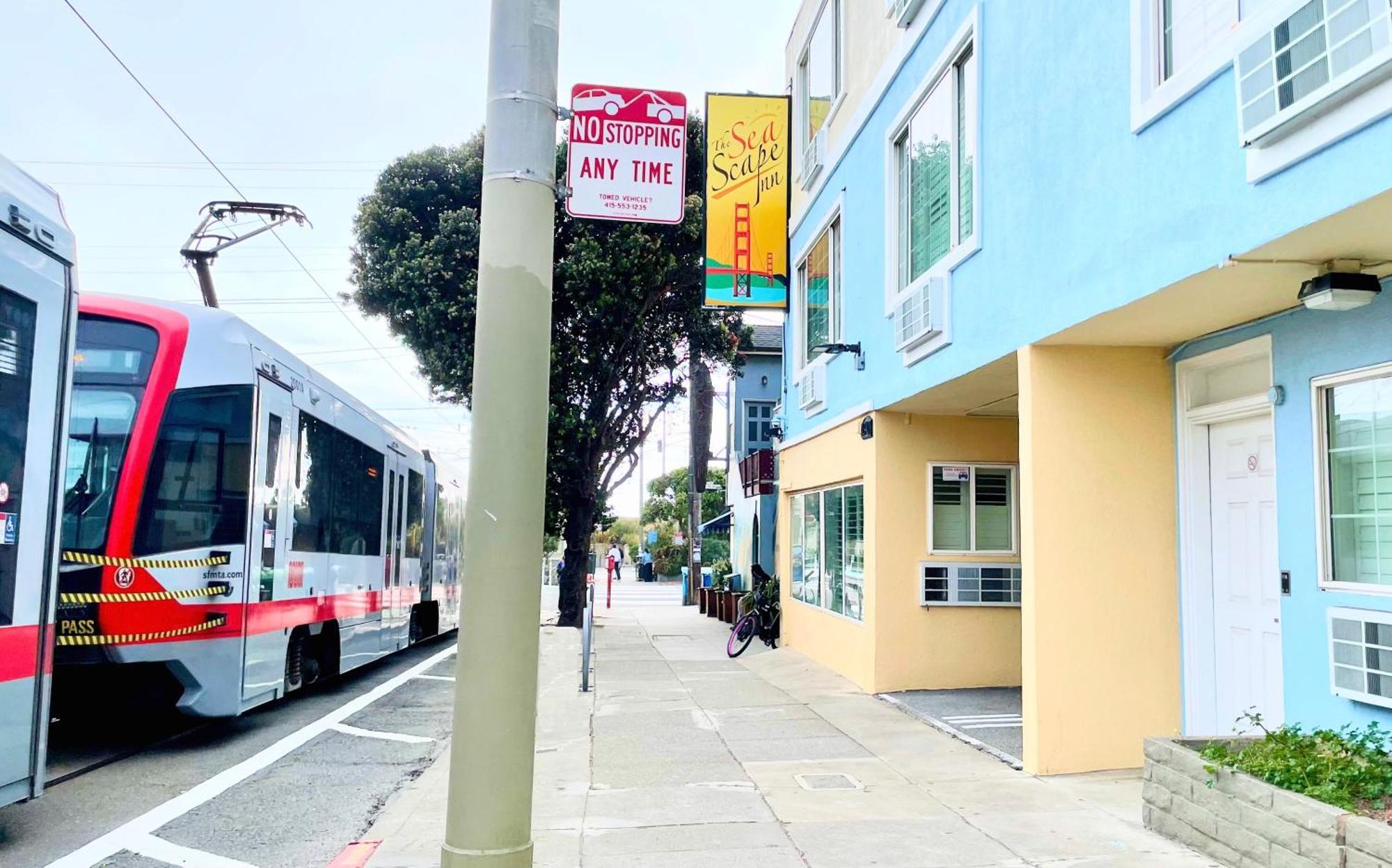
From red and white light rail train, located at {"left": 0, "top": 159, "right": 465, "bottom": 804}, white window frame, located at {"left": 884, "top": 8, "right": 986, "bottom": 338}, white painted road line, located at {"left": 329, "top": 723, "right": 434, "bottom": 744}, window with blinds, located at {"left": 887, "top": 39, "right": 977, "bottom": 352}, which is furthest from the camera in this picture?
white painted road line, located at {"left": 329, "top": 723, "right": 434, "bottom": 744}

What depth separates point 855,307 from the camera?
39.2 feet

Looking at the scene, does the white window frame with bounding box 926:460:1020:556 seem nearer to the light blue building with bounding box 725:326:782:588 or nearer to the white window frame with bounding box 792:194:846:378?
the white window frame with bounding box 792:194:846:378

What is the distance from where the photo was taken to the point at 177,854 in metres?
5.72

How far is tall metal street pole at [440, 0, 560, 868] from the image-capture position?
3703mm

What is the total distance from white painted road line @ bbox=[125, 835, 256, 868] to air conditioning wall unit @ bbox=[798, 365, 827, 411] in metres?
9.05

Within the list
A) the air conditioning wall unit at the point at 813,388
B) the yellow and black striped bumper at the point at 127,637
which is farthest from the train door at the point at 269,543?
the air conditioning wall unit at the point at 813,388

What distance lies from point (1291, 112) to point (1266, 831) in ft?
10.4

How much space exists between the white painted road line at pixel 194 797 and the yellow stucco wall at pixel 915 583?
17.3 feet

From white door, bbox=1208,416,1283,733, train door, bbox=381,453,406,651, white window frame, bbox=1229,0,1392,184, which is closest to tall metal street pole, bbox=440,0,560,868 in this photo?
white window frame, bbox=1229,0,1392,184

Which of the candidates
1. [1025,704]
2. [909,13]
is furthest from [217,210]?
[1025,704]

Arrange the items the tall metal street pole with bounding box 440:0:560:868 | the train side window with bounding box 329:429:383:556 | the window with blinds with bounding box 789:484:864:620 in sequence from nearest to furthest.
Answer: the tall metal street pole with bounding box 440:0:560:868
the train side window with bounding box 329:429:383:556
the window with blinds with bounding box 789:484:864:620

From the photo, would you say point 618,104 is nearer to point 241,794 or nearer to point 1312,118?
point 1312,118

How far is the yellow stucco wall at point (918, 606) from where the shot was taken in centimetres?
1091

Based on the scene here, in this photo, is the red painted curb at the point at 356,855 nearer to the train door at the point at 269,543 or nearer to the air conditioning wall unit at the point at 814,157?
the train door at the point at 269,543
